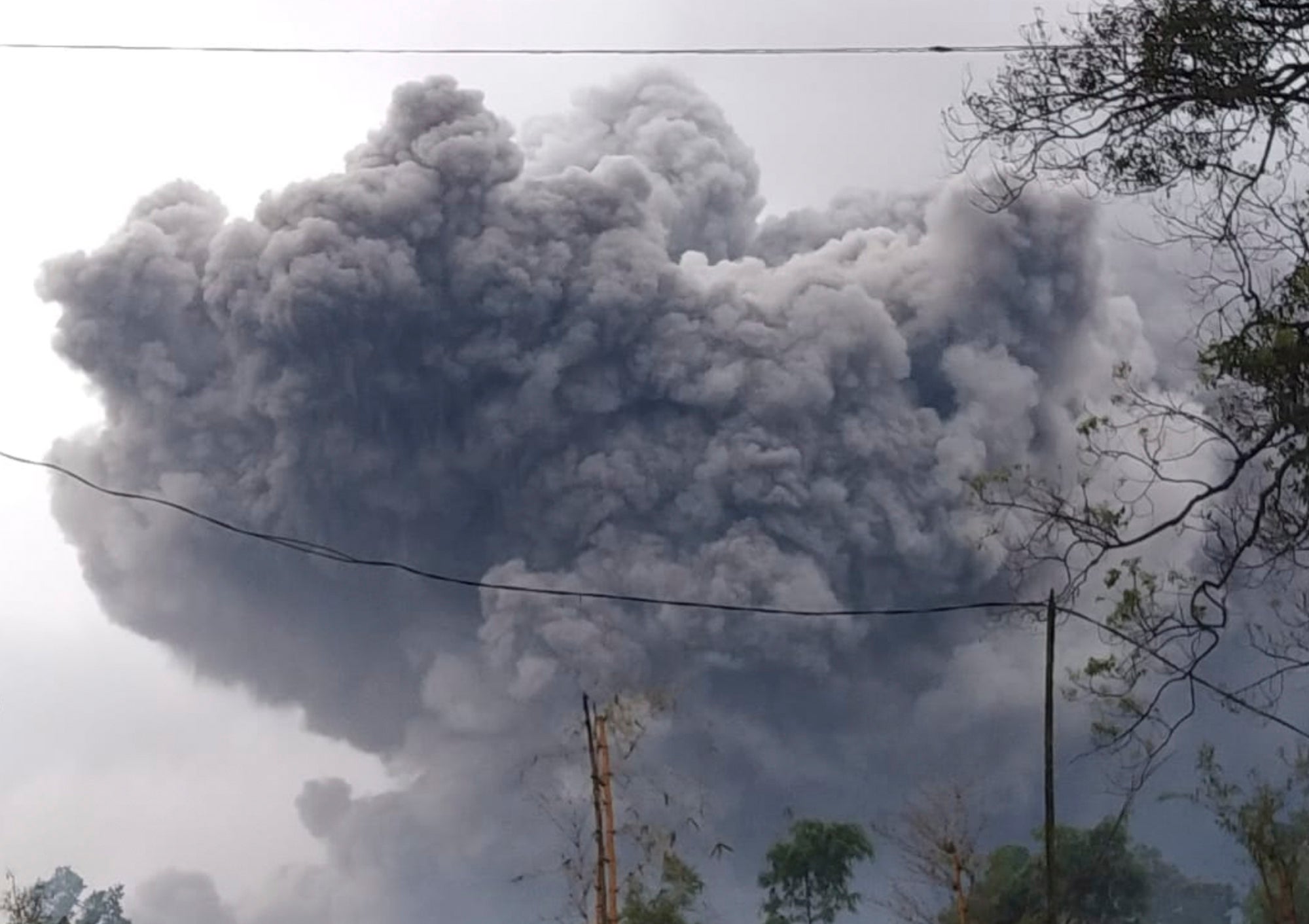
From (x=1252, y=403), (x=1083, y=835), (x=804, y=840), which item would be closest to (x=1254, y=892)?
(x=1083, y=835)

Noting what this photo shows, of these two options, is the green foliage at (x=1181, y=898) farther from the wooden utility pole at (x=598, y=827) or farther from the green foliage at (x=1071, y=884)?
the wooden utility pole at (x=598, y=827)

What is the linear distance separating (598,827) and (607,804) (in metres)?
0.68

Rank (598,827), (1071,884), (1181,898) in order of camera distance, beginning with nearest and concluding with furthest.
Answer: (598,827) → (1071,884) → (1181,898)

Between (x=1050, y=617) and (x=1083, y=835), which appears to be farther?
(x=1083, y=835)

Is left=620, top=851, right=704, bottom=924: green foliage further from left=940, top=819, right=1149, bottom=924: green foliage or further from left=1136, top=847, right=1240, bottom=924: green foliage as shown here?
left=1136, top=847, right=1240, bottom=924: green foliage

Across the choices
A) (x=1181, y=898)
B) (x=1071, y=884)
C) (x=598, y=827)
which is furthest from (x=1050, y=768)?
(x=1181, y=898)

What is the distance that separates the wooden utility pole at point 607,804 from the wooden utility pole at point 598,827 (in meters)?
0.06

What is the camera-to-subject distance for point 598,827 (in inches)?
796

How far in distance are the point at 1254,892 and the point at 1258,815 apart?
35.2ft

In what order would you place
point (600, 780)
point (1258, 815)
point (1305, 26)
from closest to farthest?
point (1305, 26) < point (600, 780) < point (1258, 815)

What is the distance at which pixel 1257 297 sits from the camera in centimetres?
898

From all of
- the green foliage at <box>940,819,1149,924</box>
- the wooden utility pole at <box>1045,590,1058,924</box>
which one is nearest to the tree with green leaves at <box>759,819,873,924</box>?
the green foliage at <box>940,819,1149,924</box>

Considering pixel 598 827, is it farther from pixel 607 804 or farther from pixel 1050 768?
pixel 1050 768

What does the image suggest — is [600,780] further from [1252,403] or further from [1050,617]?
[1252,403]
